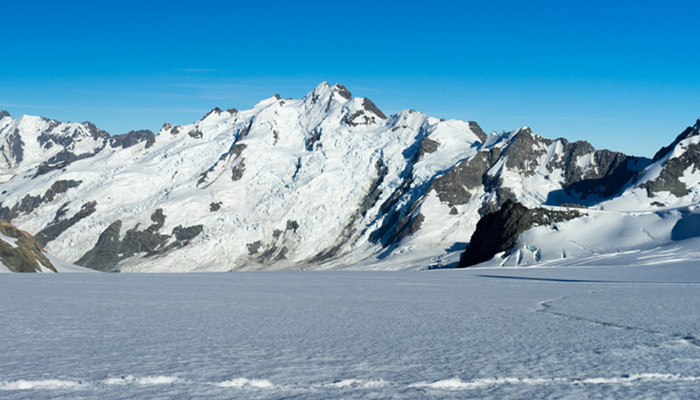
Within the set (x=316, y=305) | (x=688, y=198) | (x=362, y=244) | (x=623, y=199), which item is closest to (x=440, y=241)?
(x=362, y=244)

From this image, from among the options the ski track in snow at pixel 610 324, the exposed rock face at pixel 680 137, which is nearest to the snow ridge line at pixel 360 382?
the ski track in snow at pixel 610 324

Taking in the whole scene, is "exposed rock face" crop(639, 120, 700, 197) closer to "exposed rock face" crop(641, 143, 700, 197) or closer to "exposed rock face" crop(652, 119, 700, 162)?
"exposed rock face" crop(641, 143, 700, 197)

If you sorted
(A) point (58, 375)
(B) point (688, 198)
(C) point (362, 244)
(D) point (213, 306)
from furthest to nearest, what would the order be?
1. (C) point (362, 244)
2. (B) point (688, 198)
3. (D) point (213, 306)
4. (A) point (58, 375)

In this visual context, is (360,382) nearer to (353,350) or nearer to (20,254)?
(353,350)

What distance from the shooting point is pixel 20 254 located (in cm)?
5466

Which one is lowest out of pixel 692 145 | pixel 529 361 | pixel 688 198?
pixel 529 361

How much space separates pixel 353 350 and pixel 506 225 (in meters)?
72.3

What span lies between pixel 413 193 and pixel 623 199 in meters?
68.7

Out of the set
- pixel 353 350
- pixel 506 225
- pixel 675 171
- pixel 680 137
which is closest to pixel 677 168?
pixel 675 171

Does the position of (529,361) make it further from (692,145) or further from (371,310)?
(692,145)

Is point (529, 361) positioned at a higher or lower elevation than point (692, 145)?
lower

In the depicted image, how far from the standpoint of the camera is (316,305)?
610 inches

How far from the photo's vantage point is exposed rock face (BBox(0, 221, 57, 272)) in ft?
171

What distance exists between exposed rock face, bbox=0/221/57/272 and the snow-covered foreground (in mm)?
42942
